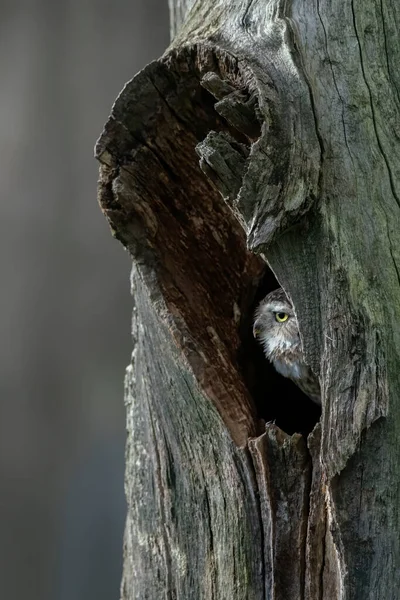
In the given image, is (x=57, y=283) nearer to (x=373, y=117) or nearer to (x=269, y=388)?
(x=269, y=388)

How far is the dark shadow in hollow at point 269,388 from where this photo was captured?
2252 millimetres

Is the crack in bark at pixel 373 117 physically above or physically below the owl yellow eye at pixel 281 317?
above

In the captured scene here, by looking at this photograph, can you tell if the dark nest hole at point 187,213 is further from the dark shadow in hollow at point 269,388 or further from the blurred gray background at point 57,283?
the blurred gray background at point 57,283

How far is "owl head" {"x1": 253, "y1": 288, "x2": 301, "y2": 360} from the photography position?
97.3 inches

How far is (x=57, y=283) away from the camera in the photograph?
15.1ft

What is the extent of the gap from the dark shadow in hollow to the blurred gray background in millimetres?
2083

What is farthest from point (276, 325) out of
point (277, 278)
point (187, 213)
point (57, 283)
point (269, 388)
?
point (57, 283)

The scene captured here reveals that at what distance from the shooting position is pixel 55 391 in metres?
4.58

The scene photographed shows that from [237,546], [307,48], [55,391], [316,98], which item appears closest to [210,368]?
[237,546]

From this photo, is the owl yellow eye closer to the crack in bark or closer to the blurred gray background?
the crack in bark

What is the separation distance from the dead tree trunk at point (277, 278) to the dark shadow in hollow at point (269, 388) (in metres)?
0.06

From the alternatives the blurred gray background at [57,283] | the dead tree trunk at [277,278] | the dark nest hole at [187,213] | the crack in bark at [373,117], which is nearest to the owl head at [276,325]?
the dark nest hole at [187,213]

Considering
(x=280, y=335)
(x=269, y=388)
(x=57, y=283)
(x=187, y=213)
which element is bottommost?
(x=269, y=388)

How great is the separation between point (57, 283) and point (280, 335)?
247cm
